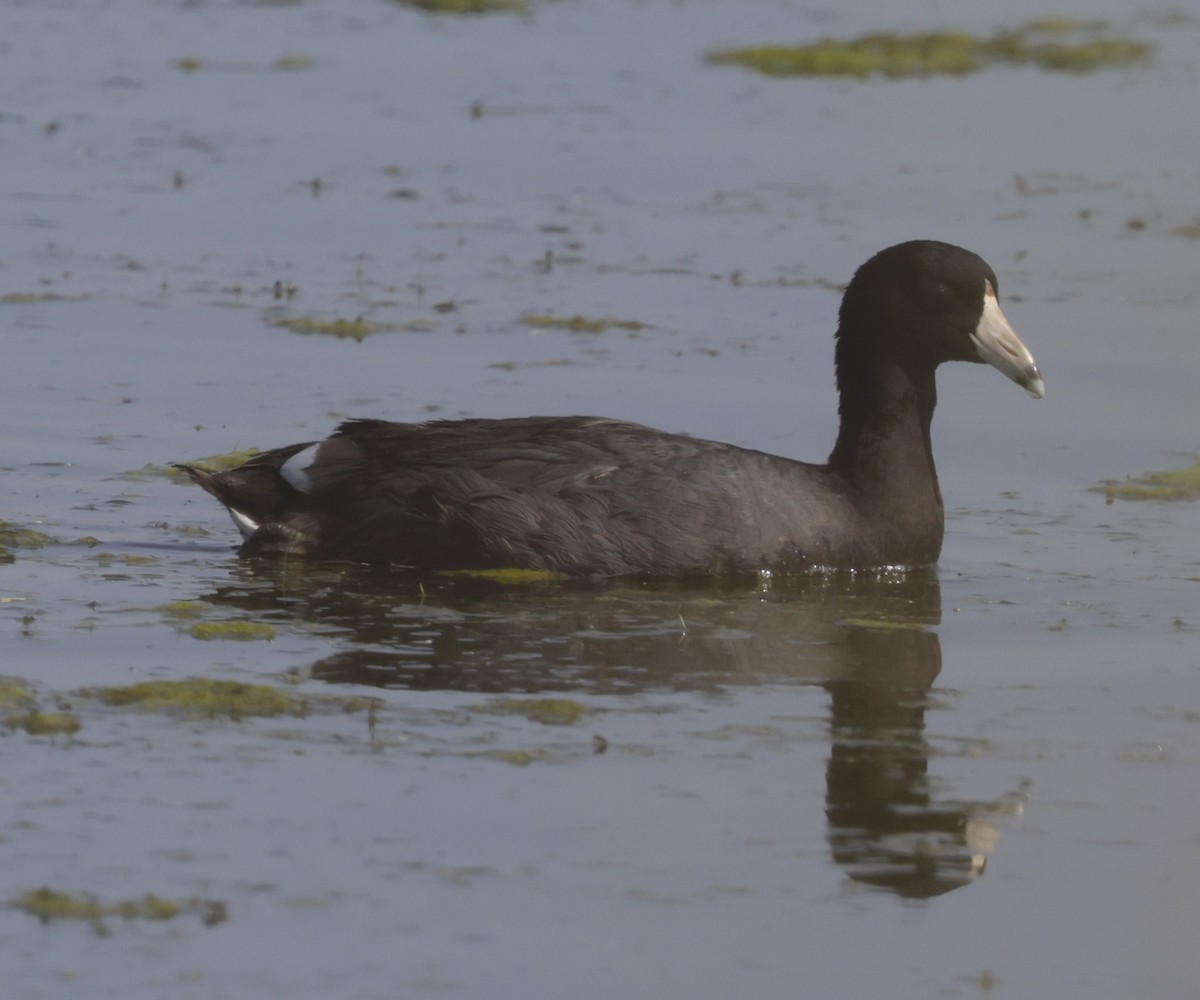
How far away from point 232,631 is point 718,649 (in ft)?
4.86

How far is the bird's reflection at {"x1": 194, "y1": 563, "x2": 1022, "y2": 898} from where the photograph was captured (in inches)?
228

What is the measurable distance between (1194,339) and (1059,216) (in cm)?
313

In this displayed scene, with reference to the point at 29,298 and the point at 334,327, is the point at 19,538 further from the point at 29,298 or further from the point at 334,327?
the point at 29,298

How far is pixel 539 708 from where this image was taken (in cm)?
648

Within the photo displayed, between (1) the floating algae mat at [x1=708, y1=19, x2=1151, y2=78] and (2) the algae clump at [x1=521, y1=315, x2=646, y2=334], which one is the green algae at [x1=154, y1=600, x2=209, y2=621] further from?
(1) the floating algae mat at [x1=708, y1=19, x2=1151, y2=78]

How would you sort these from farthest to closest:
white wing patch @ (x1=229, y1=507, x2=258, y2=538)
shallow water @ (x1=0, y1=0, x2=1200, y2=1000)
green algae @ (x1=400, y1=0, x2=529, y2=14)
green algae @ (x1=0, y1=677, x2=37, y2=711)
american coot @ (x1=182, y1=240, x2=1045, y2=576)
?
green algae @ (x1=400, y1=0, x2=529, y2=14), white wing patch @ (x1=229, y1=507, x2=258, y2=538), american coot @ (x1=182, y1=240, x2=1045, y2=576), green algae @ (x1=0, y1=677, x2=37, y2=711), shallow water @ (x1=0, y1=0, x2=1200, y2=1000)

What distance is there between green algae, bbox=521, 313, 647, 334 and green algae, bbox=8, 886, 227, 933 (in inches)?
276

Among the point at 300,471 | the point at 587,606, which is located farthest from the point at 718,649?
the point at 300,471

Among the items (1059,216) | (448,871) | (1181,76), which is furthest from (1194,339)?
(1181,76)

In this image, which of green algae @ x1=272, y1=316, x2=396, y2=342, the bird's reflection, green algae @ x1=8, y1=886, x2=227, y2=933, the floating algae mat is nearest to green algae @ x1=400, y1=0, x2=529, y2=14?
the floating algae mat

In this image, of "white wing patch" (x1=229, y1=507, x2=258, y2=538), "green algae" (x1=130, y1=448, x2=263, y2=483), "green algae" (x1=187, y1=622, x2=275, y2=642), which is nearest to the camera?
"green algae" (x1=187, y1=622, x2=275, y2=642)

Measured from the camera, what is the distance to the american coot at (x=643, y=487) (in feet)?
26.7

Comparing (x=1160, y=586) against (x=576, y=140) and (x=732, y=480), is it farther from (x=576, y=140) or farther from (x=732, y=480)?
(x=576, y=140)

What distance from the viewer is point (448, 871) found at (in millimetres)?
5188
